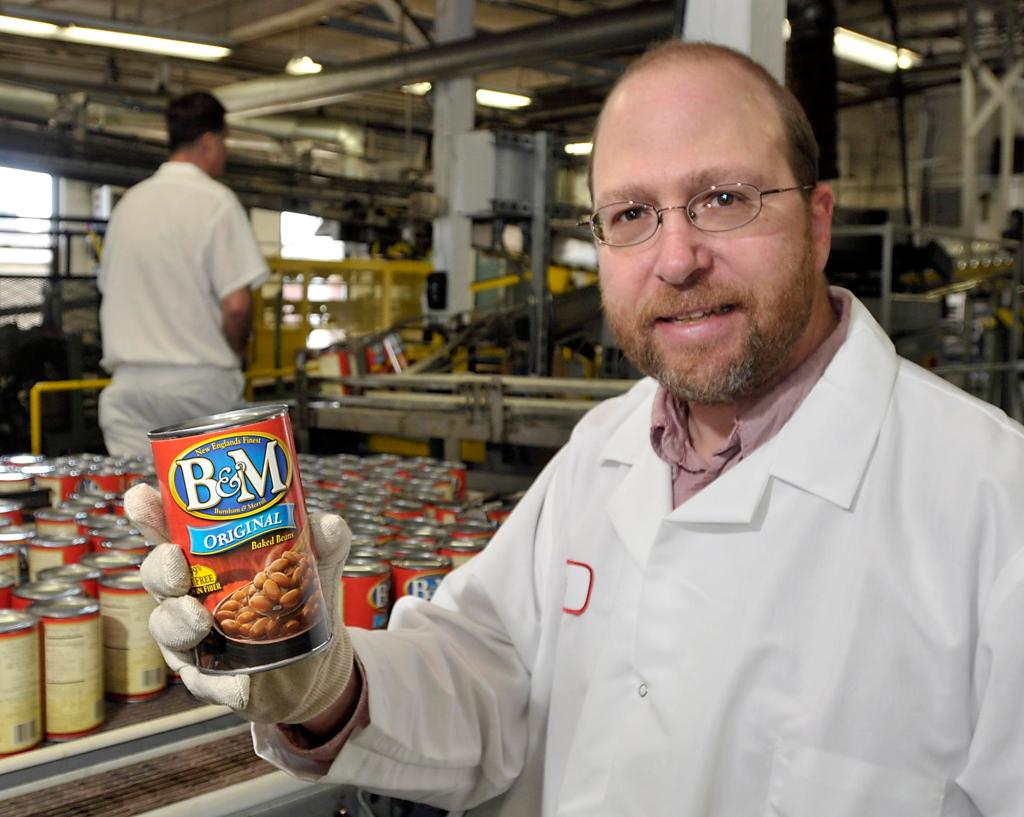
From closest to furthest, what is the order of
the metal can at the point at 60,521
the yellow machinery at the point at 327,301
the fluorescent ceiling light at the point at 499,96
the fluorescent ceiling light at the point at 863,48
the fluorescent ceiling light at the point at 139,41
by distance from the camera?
the metal can at the point at 60,521 → the fluorescent ceiling light at the point at 863,48 → the fluorescent ceiling light at the point at 139,41 → the yellow machinery at the point at 327,301 → the fluorescent ceiling light at the point at 499,96

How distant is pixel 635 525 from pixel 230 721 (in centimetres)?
67

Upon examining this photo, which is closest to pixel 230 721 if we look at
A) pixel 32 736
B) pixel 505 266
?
pixel 32 736

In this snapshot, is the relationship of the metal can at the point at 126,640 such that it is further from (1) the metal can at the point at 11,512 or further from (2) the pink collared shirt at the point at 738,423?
(2) the pink collared shirt at the point at 738,423

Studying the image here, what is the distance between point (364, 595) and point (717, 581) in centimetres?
63

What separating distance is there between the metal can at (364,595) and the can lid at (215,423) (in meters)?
0.65

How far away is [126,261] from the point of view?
322 cm

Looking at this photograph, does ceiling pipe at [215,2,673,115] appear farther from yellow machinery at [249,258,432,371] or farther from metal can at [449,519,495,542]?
metal can at [449,519,495,542]

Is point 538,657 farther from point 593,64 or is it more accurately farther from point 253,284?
point 593,64

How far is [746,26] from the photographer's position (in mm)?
2031

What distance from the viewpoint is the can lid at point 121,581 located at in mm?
1451

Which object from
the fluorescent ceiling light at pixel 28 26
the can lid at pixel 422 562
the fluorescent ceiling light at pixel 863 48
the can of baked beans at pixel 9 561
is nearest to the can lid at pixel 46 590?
the can of baked beans at pixel 9 561

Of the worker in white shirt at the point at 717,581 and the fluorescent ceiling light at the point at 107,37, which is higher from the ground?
the fluorescent ceiling light at the point at 107,37

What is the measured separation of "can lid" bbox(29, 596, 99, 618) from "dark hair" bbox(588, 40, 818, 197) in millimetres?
1065

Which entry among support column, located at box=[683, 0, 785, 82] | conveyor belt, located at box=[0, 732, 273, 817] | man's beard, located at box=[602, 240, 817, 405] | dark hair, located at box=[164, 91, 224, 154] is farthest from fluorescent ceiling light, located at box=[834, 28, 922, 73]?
conveyor belt, located at box=[0, 732, 273, 817]
